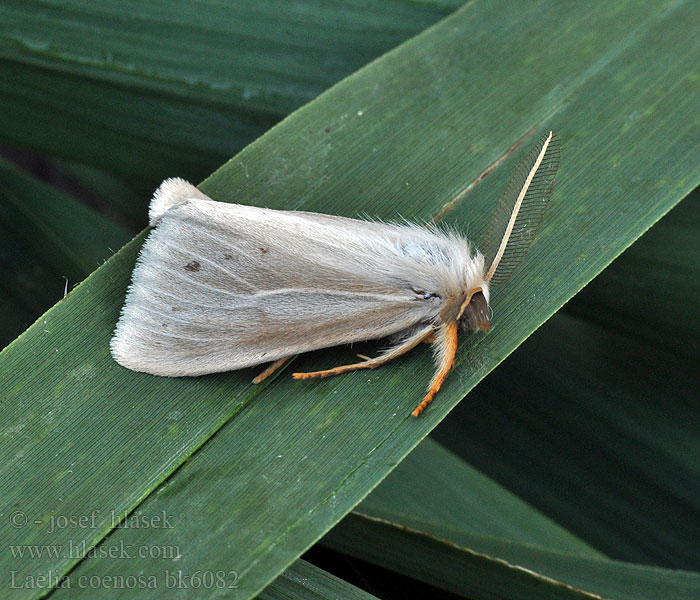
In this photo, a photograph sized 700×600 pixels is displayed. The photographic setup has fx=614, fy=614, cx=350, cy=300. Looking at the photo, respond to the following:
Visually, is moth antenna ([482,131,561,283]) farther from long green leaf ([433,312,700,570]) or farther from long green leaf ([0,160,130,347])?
long green leaf ([0,160,130,347])

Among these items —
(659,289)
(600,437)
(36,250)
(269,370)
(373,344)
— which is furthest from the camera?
(36,250)

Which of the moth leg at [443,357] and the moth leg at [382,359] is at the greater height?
the moth leg at [443,357]

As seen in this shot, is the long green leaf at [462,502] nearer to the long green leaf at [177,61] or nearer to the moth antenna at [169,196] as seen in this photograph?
the moth antenna at [169,196]

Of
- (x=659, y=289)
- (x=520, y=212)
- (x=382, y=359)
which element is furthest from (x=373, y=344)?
(x=659, y=289)

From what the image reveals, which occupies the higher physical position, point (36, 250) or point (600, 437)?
point (600, 437)

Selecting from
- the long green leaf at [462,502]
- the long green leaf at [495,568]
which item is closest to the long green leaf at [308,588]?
the long green leaf at [495,568]

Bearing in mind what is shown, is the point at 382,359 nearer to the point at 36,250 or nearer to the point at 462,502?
the point at 462,502
